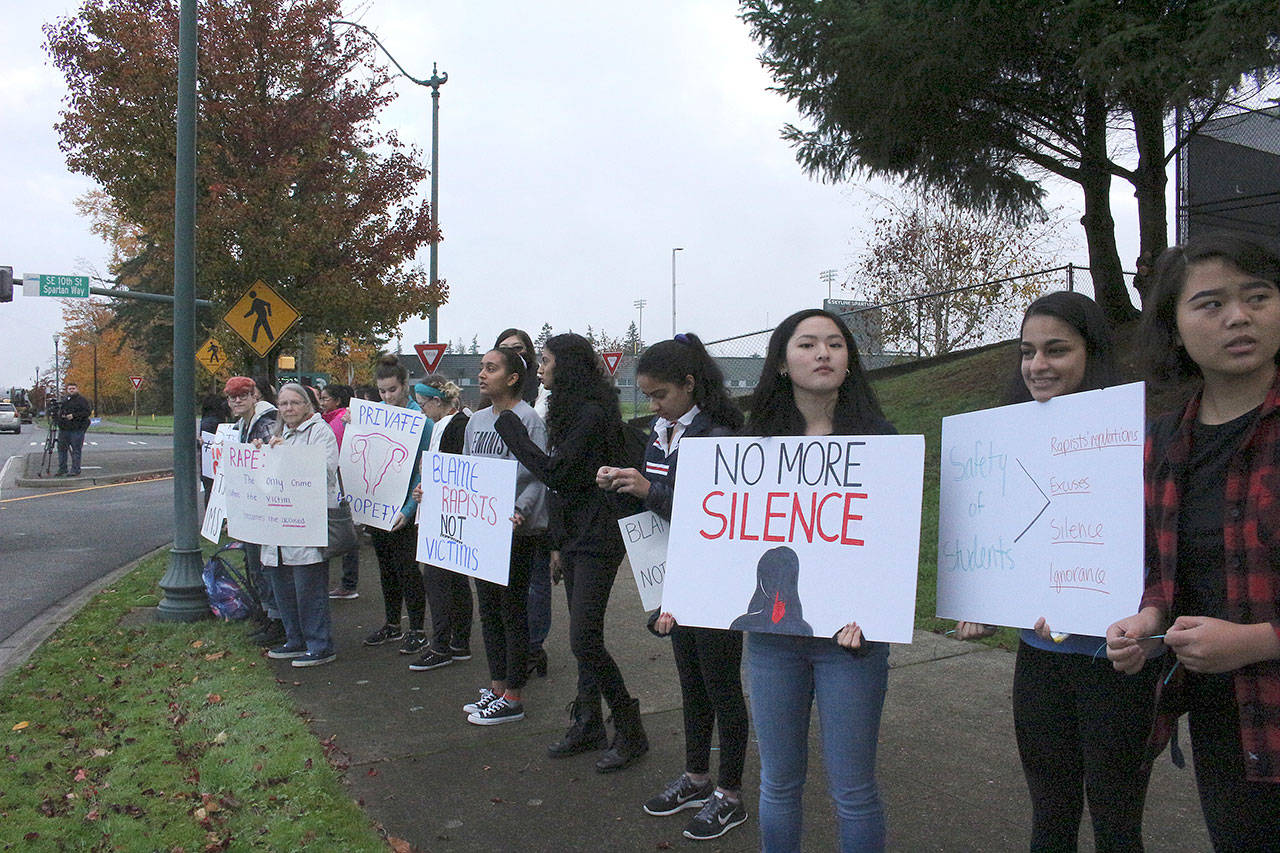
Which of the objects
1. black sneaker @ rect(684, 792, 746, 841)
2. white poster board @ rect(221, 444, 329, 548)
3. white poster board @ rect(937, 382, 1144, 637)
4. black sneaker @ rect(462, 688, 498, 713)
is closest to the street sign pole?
white poster board @ rect(221, 444, 329, 548)

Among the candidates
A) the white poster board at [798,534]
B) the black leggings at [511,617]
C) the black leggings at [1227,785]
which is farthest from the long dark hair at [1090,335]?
the black leggings at [511,617]

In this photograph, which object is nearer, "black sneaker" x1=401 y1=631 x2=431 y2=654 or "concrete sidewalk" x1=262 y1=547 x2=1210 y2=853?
"concrete sidewalk" x1=262 y1=547 x2=1210 y2=853

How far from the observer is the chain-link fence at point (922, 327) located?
18222mm

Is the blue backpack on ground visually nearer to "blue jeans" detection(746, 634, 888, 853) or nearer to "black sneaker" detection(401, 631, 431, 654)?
"black sneaker" detection(401, 631, 431, 654)

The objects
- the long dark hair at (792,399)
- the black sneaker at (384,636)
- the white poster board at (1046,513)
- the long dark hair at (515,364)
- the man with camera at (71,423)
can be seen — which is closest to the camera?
the white poster board at (1046,513)

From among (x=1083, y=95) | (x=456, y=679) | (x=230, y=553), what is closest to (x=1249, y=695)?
(x=456, y=679)

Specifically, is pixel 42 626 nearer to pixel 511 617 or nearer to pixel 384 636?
pixel 384 636

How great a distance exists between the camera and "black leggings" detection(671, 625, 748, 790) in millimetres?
3514

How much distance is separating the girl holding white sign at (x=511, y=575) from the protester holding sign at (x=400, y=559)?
4.52 ft

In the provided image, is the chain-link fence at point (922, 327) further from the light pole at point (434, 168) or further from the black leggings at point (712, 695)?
the black leggings at point (712, 695)

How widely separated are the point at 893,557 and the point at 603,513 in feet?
6.02

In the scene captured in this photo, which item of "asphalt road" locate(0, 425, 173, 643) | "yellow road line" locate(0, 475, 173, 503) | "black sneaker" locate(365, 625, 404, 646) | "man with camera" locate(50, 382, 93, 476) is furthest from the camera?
"man with camera" locate(50, 382, 93, 476)

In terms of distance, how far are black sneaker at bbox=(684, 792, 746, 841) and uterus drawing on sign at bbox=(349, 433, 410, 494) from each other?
3.39 metres

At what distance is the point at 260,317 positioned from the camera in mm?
10820
